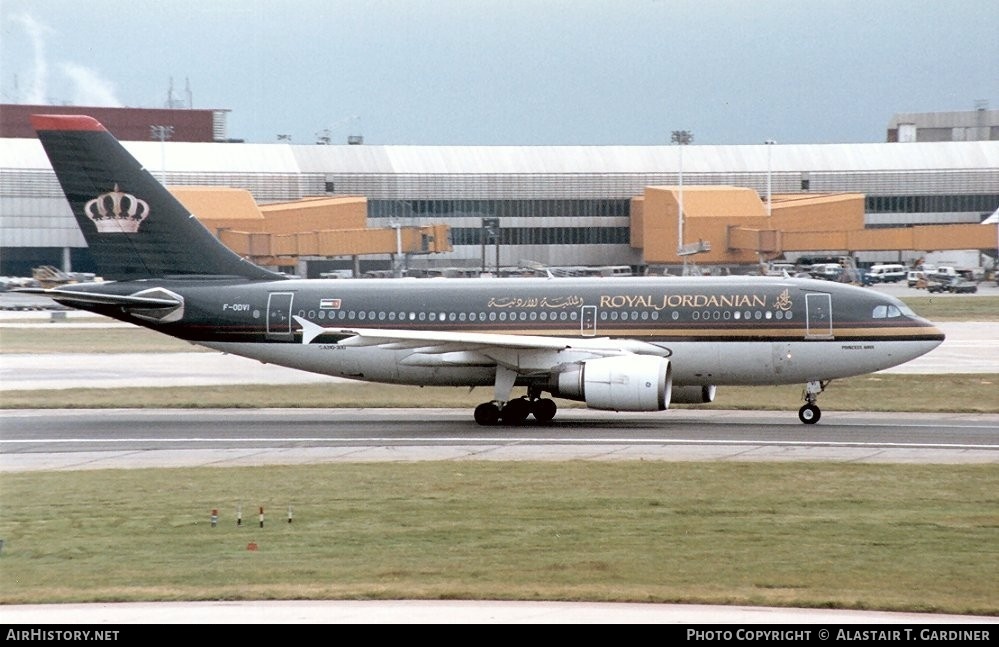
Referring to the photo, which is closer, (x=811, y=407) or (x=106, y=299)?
(x=811, y=407)

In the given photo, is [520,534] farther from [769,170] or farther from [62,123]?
[769,170]

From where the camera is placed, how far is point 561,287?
4016 cm

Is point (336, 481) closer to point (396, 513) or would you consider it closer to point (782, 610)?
point (396, 513)

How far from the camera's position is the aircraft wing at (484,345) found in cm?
3709

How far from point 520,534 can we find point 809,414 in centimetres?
1769

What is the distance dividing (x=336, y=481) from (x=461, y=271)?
6412 cm

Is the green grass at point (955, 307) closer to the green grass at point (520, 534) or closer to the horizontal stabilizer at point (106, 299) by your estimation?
the horizontal stabilizer at point (106, 299)

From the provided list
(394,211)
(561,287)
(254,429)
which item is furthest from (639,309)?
(394,211)

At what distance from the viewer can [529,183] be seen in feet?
397

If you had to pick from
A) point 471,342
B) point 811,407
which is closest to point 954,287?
point 811,407

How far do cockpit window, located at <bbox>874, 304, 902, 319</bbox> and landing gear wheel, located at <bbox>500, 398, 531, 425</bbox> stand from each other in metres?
9.76

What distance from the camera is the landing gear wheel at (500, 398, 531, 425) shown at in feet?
129

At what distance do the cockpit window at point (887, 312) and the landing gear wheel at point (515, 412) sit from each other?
976cm
